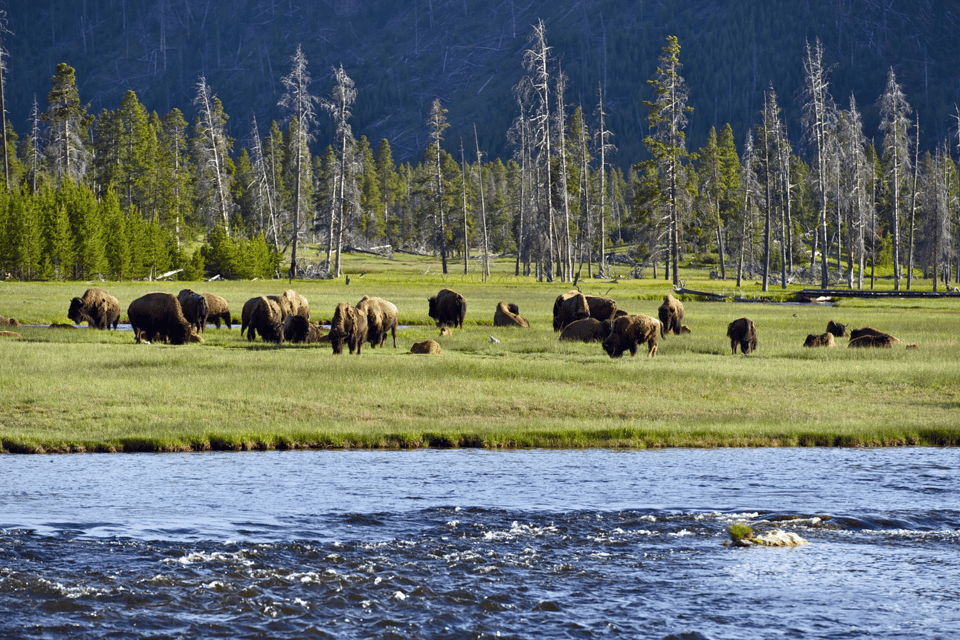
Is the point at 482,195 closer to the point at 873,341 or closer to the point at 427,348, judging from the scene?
the point at 873,341

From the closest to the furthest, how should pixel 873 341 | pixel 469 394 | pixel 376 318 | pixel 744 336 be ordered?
pixel 469 394 → pixel 744 336 → pixel 376 318 → pixel 873 341

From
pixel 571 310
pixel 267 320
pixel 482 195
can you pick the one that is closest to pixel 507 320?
pixel 571 310

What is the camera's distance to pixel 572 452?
64.7 feet

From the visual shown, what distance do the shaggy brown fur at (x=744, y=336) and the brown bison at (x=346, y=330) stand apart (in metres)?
12.5

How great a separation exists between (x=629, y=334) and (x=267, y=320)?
12.8m

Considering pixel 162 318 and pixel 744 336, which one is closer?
pixel 744 336

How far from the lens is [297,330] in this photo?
3569 cm

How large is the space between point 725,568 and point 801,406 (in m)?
13.5

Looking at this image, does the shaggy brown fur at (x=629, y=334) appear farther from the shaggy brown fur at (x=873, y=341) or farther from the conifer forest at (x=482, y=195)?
the conifer forest at (x=482, y=195)

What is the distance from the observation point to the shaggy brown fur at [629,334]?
32.1 metres

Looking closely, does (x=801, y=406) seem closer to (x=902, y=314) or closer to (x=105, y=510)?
(x=105, y=510)

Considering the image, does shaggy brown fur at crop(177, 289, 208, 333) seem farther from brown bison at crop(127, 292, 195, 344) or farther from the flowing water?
the flowing water

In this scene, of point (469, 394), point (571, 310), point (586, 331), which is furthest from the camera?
point (571, 310)

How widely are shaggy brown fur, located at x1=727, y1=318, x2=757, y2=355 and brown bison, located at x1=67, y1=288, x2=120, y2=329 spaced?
2488 centimetres
